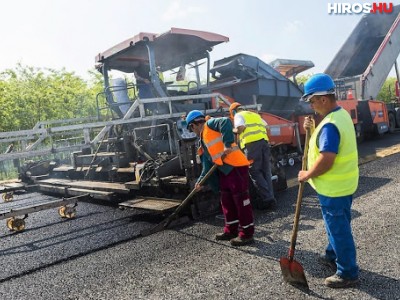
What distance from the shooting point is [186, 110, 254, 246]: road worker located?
12.3ft

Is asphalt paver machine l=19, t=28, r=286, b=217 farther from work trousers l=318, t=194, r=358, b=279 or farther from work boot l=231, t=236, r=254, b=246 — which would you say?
work trousers l=318, t=194, r=358, b=279

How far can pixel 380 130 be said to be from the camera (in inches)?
459

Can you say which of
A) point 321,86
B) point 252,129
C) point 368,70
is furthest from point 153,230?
point 368,70

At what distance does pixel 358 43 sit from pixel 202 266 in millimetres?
12297

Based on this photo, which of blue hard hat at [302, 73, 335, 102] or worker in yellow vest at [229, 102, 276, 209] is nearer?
blue hard hat at [302, 73, 335, 102]

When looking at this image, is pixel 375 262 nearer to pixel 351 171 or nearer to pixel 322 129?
pixel 351 171

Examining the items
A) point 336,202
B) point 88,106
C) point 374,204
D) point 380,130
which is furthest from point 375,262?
point 88,106

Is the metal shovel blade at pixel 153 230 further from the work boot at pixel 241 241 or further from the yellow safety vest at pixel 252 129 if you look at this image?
the yellow safety vest at pixel 252 129

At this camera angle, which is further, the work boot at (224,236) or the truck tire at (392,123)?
the truck tire at (392,123)

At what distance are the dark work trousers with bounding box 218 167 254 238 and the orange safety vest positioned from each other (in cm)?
9

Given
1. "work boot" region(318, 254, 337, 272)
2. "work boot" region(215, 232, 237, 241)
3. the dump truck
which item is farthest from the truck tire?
"work boot" region(318, 254, 337, 272)

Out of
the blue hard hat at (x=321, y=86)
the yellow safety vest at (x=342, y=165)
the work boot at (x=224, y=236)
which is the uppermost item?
the blue hard hat at (x=321, y=86)

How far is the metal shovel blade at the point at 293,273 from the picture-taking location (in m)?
2.65

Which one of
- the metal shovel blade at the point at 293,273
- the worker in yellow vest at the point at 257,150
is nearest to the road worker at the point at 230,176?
the metal shovel blade at the point at 293,273
